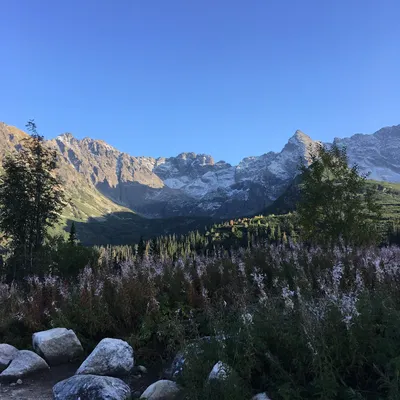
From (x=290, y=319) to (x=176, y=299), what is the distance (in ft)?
17.2

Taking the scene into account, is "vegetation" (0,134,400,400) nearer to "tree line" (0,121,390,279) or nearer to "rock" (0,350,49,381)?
"tree line" (0,121,390,279)

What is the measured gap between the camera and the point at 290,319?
549 centimetres

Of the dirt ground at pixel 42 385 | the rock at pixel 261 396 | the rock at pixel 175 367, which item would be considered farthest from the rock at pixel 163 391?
the rock at pixel 261 396

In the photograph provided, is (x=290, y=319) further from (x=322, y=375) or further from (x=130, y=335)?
(x=130, y=335)

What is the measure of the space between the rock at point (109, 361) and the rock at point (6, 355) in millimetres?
2287

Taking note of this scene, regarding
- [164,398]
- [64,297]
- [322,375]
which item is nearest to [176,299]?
[64,297]

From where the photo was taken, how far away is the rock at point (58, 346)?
8.50m

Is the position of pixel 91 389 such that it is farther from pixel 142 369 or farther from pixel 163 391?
pixel 142 369

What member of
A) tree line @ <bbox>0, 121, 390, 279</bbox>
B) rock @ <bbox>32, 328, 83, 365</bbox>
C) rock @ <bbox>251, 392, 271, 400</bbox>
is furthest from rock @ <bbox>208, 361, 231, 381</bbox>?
tree line @ <bbox>0, 121, 390, 279</bbox>

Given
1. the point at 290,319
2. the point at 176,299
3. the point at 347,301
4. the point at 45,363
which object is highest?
the point at 347,301

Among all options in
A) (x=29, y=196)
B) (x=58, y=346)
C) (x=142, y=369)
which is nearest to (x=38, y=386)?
(x=58, y=346)

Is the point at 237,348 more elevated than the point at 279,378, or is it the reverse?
the point at 237,348

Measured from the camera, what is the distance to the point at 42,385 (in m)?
A: 7.40

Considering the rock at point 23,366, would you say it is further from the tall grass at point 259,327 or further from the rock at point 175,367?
the rock at point 175,367
